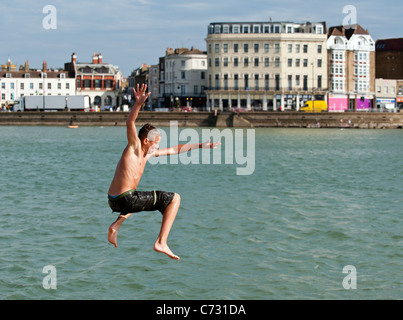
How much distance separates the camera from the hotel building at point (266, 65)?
11375cm

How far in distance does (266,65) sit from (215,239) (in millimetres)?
93637

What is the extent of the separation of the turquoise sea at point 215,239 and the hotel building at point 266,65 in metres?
69.0

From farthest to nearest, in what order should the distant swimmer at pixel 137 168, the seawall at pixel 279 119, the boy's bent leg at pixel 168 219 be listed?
the seawall at pixel 279 119 < the boy's bent leg at pixel 168 219 < the distant swimmer at pixel 137 168

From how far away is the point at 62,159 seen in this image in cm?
5672

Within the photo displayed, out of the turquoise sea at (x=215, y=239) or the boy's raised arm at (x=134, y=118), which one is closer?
the boy's raised arm at (x=134, y=118)

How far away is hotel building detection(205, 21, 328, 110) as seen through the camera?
373 feet

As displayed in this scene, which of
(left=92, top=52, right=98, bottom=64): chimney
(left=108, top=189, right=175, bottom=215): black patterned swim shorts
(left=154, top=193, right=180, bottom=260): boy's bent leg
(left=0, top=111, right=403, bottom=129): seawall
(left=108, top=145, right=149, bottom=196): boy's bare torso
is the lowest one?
(left=154, top=193, right=180, bottom=260): boy's bent leg

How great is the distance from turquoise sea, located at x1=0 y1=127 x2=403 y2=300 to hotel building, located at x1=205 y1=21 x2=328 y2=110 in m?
69.0

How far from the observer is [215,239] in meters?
22.7
